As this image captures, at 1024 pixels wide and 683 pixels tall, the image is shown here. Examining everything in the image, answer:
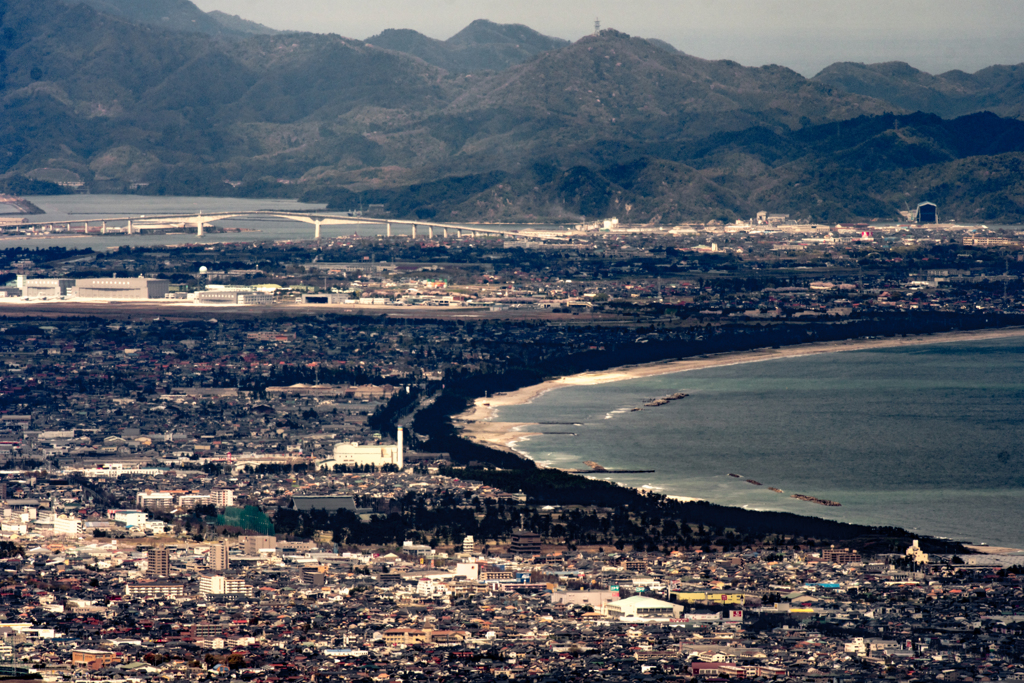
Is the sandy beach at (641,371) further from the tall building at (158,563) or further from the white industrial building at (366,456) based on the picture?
the tall building at (158,563)

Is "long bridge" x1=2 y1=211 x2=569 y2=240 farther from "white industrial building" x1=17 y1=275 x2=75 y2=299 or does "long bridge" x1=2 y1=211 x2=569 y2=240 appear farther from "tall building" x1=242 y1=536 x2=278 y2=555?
"tall building" x1=242 y1=536 x2=278 y2=555

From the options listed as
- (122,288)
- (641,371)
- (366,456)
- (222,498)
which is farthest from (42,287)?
(222,498)

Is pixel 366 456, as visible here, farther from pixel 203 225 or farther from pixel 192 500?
pixel 203 225

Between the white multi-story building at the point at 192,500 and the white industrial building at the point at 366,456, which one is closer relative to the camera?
the white multi-story building at the point at 192,500

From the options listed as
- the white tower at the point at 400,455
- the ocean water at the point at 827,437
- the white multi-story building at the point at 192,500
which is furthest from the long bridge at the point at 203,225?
the white multi-story building at the point at 192,500

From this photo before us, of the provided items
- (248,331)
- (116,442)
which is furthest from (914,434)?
(248,331)

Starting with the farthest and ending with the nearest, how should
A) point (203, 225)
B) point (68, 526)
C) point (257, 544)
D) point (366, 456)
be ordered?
1. point (203, 225)
2. point (366, 456)
3. point (68, 526)
4. point (257, 544)
